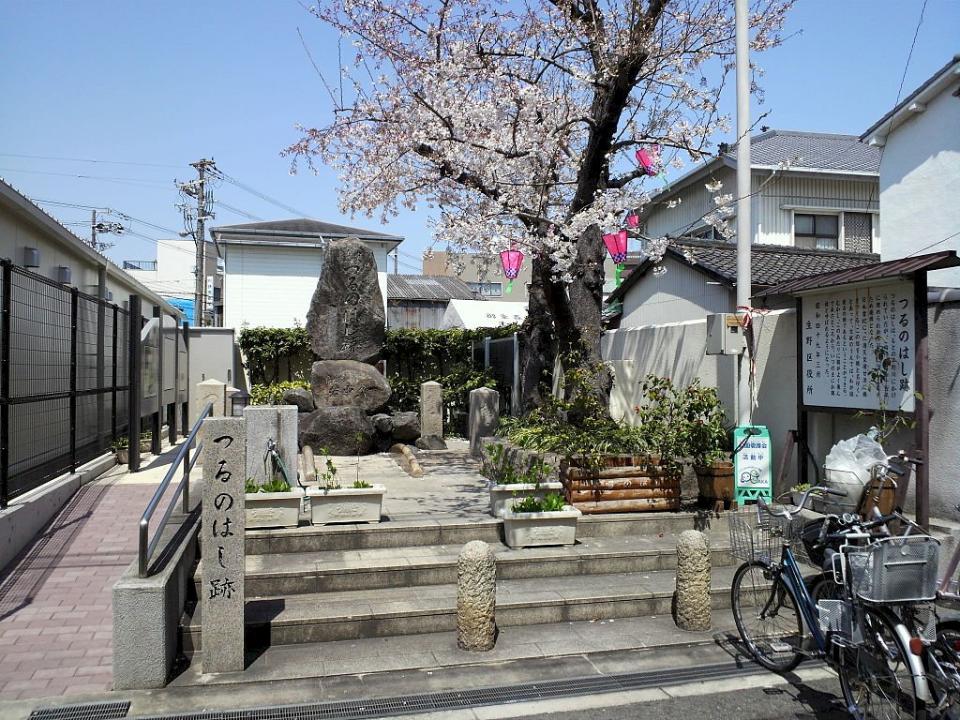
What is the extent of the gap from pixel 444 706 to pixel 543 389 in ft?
27.0

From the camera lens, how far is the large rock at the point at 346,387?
15.5m

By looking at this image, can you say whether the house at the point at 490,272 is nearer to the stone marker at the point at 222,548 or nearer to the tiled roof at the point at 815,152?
the tiled roof at the point at 815,152

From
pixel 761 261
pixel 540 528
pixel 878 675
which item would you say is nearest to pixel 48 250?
pixel 540 528

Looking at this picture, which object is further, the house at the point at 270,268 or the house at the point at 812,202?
the house at the point at 270,268

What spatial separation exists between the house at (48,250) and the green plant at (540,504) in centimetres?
700

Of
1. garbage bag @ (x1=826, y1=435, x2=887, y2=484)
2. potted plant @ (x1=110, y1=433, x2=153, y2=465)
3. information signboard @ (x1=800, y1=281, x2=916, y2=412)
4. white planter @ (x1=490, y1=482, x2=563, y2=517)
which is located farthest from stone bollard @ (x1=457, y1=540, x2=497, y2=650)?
potted plant @ (x1=110, y1=433, x2=153, y2=465)

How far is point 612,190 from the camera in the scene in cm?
1094

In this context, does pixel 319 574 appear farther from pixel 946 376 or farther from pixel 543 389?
pixel 543 389

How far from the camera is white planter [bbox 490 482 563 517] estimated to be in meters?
7.90

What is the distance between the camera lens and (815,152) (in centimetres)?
2008

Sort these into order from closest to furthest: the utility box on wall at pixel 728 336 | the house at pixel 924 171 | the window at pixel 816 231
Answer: the utility box on wall at pixel 728 336
the house at pixel 924 171
the window at pixel 816 231

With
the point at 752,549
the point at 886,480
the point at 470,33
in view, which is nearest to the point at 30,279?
the point at 470,33

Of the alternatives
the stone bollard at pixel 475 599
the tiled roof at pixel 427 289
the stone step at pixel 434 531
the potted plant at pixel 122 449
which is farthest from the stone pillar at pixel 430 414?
the tiled roof at pixel 427 289

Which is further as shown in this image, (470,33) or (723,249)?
(723,249)
